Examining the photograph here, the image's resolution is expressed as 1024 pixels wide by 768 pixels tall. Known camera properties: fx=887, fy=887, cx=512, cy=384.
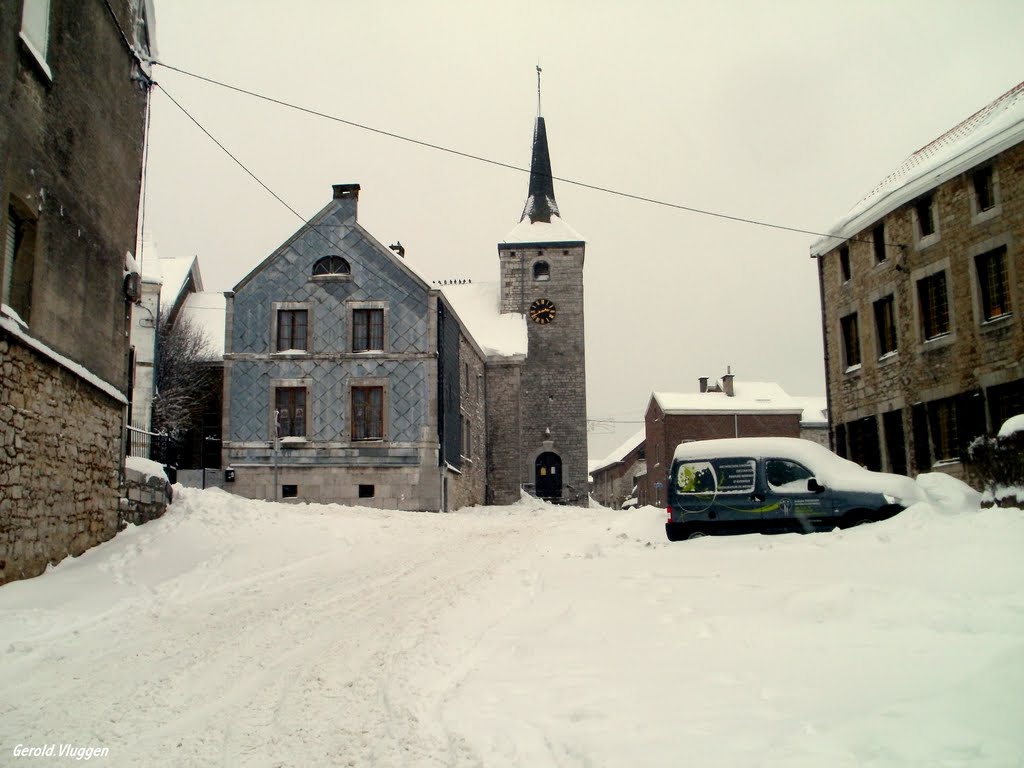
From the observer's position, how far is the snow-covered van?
1298 centimetres

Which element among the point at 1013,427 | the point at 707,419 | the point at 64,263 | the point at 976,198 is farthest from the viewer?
the point at 707,419

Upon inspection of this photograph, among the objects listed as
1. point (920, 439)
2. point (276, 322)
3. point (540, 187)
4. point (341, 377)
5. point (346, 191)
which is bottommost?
point (920, 439)

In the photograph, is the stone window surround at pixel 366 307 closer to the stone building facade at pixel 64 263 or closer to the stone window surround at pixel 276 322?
the stone window surround at pixel 276 322

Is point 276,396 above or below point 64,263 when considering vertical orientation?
above

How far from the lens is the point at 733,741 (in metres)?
4.34

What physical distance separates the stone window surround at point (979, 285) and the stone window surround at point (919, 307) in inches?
28.1

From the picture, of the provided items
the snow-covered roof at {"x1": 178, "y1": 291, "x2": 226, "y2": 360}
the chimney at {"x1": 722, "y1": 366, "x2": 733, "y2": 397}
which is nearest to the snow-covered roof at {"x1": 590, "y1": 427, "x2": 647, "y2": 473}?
the chimney at {"x1": 722, "y1": 366, "x2": 733, "y2": 397}

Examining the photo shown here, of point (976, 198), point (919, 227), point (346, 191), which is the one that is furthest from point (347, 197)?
point (976, 198)

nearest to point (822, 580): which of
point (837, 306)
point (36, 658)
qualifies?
point (36, 658)

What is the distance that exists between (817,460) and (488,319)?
105 feet

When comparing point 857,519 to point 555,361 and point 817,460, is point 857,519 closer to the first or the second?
point 817,460

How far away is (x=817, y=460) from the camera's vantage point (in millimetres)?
13656

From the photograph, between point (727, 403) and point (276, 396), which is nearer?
point (276, 396)

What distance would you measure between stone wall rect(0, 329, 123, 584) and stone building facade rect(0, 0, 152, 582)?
0.02 m
